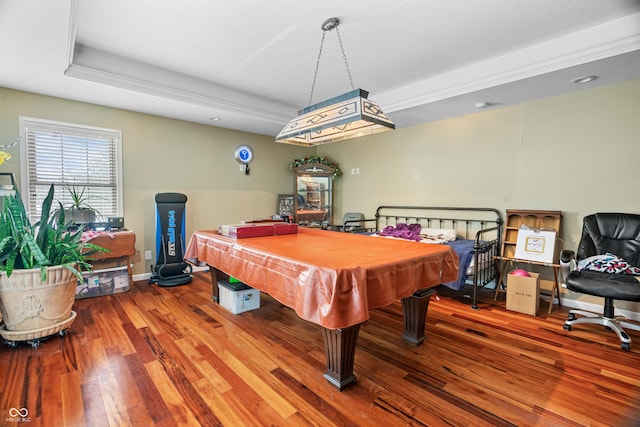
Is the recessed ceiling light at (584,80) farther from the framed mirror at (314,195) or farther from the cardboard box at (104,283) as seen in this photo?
the cardboard box at (104,283)

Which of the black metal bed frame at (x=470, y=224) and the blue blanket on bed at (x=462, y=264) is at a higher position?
the black metal bed frame at (x=470, y=224)

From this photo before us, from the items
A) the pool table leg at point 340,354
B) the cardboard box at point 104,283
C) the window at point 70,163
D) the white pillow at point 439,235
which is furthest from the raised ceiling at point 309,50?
the pool table leg at point 340,354

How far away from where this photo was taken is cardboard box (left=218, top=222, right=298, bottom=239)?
267cm

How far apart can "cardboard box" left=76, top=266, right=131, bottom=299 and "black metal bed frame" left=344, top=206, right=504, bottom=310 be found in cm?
334

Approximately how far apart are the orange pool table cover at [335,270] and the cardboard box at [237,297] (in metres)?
0.44

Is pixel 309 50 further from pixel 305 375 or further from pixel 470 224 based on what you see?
pixel 470 224

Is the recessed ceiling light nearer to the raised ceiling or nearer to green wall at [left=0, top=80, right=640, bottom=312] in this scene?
the raised ceiling

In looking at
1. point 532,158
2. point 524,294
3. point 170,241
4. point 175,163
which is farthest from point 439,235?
point 175,163

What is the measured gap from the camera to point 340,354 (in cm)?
179

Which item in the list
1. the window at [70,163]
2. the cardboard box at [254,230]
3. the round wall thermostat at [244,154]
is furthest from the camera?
the round wall thermostat at [244,154]

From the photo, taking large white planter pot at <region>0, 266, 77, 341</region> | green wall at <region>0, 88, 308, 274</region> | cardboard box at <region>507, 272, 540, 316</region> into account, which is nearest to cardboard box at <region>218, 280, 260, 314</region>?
large white planter pot at <region>0, 266, 77, 341</region>

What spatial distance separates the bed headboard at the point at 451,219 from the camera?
3939 millimetres

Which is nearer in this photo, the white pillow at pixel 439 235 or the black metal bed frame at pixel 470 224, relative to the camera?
the black metal bed frame at pixel 470 224

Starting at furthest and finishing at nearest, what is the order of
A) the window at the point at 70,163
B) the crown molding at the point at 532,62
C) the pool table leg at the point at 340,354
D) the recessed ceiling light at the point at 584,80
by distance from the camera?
the window at the point at 70,163 → the recessed ceiling light at the point at 584,80 → the crown molding at the point at 532,62 → the pool table leg at the point at 340,354
